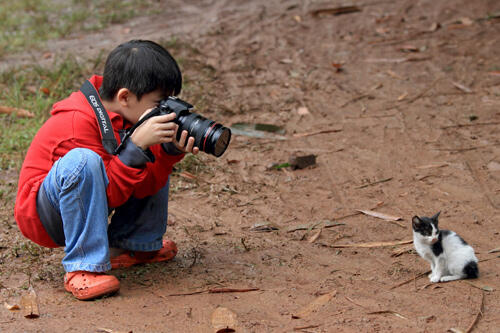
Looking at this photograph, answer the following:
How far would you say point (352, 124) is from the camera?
17.0 ft

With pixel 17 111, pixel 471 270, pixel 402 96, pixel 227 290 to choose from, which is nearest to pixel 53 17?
pixel 17 111

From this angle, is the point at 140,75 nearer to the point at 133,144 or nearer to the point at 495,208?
the point at 133,144

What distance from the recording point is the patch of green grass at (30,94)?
4.79 meters

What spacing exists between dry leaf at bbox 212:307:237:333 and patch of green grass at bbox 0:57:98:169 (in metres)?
2.56

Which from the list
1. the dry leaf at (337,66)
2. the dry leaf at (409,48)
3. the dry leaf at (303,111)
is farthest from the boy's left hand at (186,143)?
the dry leaf at (409,48)

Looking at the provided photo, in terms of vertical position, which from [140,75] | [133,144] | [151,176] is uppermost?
[140,75]

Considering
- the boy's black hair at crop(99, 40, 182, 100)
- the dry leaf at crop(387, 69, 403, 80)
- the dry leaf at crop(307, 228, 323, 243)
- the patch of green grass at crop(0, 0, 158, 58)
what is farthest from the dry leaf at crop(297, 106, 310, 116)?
the patch of green grass at crop(0, 0, 158, 58)

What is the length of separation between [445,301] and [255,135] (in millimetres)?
2692

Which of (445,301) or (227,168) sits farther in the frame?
(227,168)

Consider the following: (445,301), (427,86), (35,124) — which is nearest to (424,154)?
(427,86)

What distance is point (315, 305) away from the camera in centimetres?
273

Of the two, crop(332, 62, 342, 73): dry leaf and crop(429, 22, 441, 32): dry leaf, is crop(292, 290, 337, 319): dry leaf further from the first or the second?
crop(429, 22, 441, 32): dry leaf

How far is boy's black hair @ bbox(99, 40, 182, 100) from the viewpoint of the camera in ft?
9.30

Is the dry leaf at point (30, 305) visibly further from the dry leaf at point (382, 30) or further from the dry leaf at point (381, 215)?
the dry leaf at point (382, 30)
